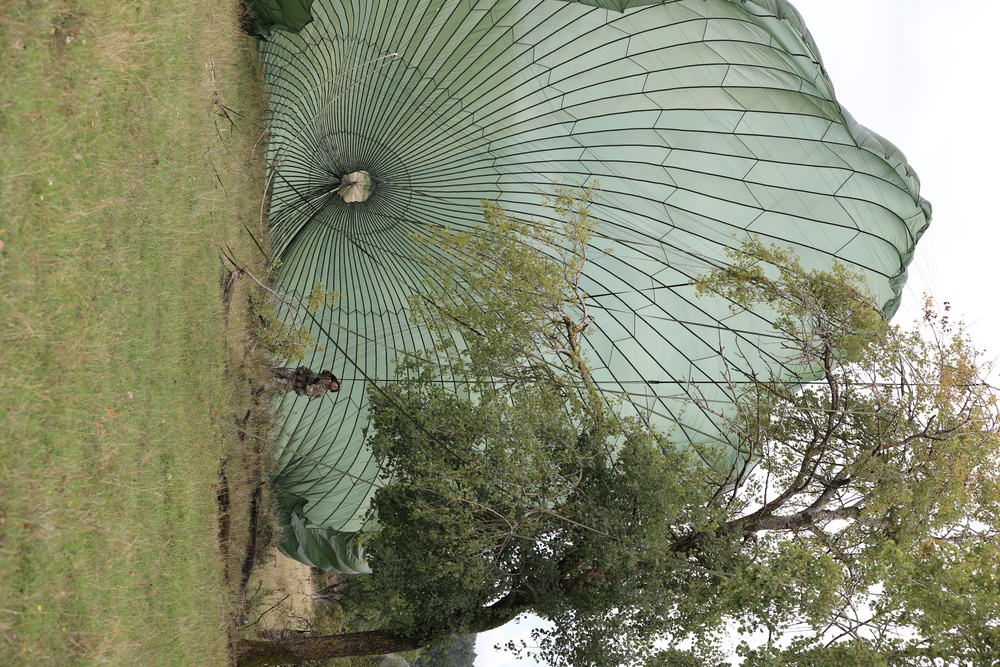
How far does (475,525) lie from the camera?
37.5ft

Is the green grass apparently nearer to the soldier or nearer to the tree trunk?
the tree trunk

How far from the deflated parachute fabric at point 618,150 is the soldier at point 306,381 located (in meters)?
1.74

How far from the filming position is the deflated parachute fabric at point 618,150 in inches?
588

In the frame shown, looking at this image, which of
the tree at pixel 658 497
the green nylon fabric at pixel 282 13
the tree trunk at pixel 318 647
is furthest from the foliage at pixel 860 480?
the green nylon fabric at pixel 282 13

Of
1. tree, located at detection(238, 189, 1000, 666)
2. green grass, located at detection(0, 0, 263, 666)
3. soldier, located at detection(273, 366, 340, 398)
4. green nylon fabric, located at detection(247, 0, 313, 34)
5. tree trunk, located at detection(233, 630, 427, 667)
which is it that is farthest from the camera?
soldier, located at detection(273, 366, 340, 398)

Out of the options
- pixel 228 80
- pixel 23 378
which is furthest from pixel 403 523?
pixel 228 80

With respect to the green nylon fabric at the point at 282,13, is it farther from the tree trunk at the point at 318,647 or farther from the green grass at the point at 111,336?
the tree trunk at the point at 318,647

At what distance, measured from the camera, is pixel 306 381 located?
15.8 meters

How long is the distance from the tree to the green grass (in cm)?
296

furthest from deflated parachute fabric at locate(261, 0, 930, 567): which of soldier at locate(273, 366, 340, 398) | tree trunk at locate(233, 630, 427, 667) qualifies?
tree trunk at locate(233, 630, 427, 667)

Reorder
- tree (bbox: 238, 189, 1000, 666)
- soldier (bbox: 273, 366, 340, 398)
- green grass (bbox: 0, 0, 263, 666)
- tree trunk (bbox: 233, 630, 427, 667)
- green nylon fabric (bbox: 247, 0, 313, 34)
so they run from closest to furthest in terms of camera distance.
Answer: green grass (bbox: 0, 0, 263, 666)
tree (bbox: 238, 189, 1000, 666)
tree trunk (bbox: 233, 630, 427, 667)
green nylon fabric (bbox: 247, 0, 313, 34)
soldier (bbox: 273, 366, 340, 398)

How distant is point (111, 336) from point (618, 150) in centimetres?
1030

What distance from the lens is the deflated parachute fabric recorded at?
14945 mm

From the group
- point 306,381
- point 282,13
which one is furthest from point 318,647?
point 282,13
